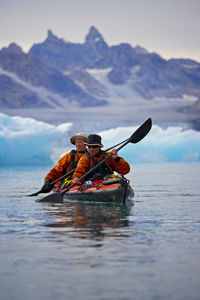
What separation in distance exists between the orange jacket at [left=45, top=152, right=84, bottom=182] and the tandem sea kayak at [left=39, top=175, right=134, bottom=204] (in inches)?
31.8

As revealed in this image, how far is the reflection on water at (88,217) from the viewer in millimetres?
8445

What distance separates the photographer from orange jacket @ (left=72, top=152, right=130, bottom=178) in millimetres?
12248

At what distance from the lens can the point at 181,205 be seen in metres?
12.6

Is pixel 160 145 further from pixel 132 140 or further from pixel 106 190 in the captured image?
pixel 106 190

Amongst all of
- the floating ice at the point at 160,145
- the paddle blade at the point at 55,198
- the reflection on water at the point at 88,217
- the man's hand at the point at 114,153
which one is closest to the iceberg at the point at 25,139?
the floating ice at the point at 160,145

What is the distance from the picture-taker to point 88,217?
10.3 metres

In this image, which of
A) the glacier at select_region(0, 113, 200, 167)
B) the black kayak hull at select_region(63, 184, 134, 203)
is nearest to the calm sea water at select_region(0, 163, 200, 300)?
the black kayak hull at select_region(63, 184, 134, 203)

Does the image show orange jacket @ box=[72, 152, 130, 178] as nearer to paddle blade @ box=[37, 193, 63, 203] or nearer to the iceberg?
paddle blade @ box=[37, 193, 63, 203]

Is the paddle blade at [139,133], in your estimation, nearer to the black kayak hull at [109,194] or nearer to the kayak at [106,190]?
the kayak at [106,190]

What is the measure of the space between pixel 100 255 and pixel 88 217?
148 inches

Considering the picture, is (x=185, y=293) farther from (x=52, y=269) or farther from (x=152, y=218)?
(x=152, y=218)

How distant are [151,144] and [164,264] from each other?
138 feet

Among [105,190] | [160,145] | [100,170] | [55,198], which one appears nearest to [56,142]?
[160,145]

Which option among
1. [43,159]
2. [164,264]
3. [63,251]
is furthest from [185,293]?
[43,159]
